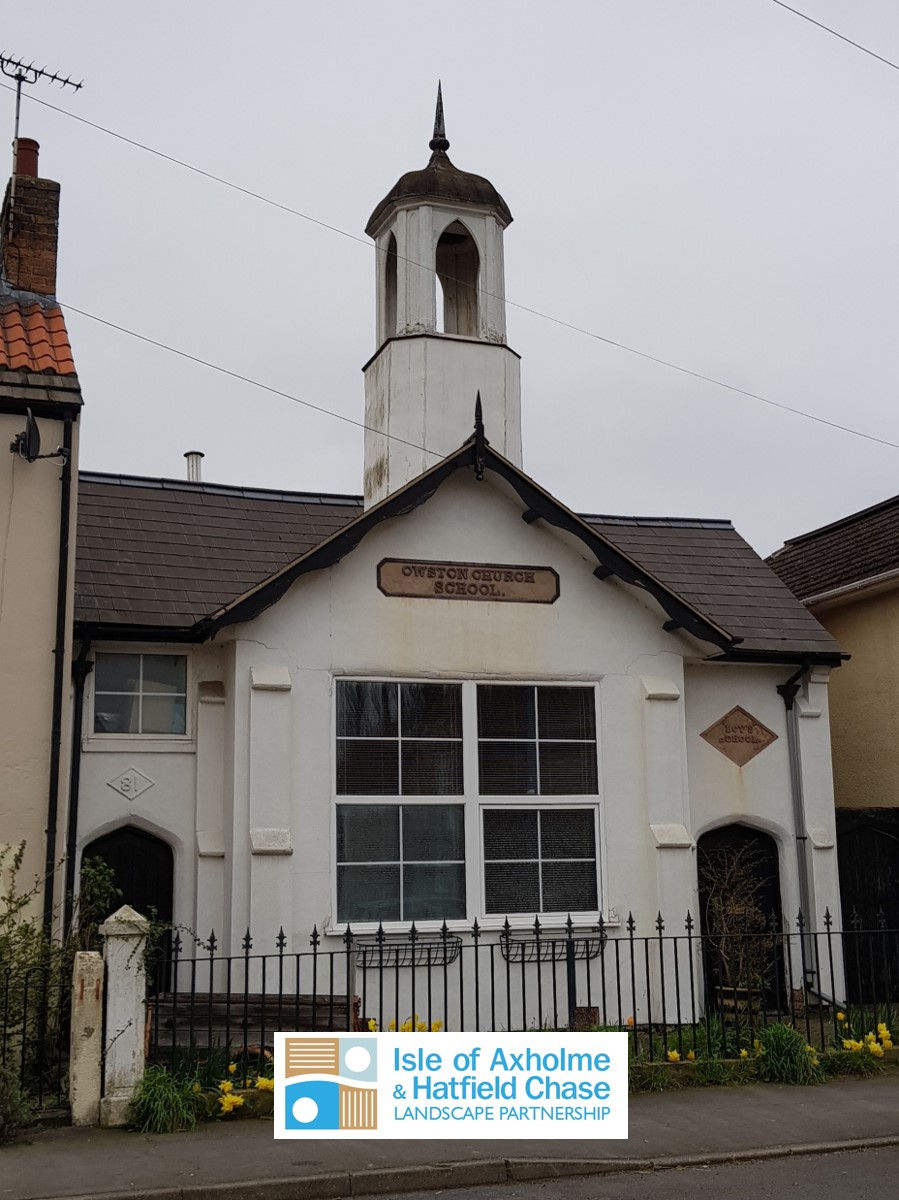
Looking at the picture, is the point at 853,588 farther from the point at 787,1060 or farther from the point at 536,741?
the point at 787,1060

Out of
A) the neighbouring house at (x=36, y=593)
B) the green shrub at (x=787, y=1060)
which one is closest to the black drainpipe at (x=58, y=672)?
the neighbouring house at (x=36, y=593)

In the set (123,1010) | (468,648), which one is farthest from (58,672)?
(468,648)

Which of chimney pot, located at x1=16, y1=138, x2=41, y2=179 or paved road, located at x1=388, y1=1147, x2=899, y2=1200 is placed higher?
chimney pot, located at x1=16, y1=138, x2=41, y2=179

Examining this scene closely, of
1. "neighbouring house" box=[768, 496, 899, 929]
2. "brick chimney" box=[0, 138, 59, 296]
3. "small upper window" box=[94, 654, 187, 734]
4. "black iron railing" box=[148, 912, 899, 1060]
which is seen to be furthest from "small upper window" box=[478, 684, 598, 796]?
"brick chimney" box=[0, 138, 59, 296]

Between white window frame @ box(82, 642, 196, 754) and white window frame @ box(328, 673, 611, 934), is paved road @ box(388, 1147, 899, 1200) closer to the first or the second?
white window frame @ box(328, 673, 611, 934)

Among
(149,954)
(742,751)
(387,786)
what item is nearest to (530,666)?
(387,786)

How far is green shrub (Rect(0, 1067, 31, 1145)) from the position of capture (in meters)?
9.02

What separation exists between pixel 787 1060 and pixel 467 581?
5761 millimetres

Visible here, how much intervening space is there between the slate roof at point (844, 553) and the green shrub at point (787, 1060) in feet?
25.0

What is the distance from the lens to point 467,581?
14227 millimetres

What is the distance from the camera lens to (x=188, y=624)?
14.0 meters

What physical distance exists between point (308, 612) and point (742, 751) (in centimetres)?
560

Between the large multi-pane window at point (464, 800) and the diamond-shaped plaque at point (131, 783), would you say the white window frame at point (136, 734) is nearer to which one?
the diamond-shaped plaque at point (131, 783)

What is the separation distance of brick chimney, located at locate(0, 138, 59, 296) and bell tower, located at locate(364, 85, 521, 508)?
14.3ft
